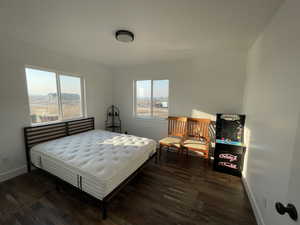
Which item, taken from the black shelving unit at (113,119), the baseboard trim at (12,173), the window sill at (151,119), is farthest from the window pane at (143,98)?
the baseboard trim at (12,173)

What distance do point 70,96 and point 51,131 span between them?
Answer: 98 centimetres

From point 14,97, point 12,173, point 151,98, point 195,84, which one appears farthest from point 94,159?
point 195,84

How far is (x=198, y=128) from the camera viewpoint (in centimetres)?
320

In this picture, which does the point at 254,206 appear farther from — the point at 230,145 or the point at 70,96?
the point at 70,96

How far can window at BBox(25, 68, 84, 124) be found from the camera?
2637 mm

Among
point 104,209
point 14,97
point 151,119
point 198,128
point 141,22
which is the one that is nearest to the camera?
point 104,209

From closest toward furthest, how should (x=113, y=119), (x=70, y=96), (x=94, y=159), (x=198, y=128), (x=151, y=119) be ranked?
(x=94, y=159)
(x=198, y=128)
(x=70, y=96)
(x=151, y=119)
(x=113, y=119)

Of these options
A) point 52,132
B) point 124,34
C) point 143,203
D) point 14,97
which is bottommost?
point 143,203

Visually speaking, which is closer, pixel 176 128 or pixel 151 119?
pixel 176 128

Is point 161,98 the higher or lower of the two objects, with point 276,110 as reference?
higher

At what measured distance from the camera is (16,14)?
1.57 m

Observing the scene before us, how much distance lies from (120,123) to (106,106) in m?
0.73

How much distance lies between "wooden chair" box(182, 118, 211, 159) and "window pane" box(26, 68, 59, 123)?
3106 mm

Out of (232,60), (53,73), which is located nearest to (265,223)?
(232,60)
